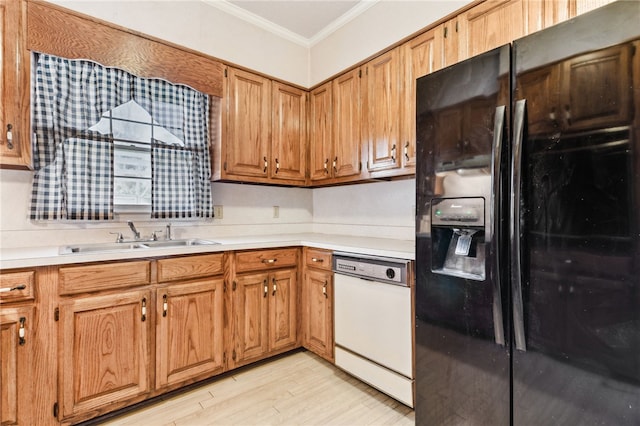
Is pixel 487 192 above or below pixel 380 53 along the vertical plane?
below

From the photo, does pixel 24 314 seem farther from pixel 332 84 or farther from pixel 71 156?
pixel 332 84

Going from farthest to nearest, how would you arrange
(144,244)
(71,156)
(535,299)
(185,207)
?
(185,207) < (144,244) < (71,156) < (535,299)

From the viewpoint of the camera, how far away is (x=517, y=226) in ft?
3.76

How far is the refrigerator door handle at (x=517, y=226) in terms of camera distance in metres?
1.14

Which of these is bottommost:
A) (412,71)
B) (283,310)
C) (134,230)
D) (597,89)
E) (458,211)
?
(283,310)

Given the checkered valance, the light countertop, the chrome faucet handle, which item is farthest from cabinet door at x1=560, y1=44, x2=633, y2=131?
the chrome faucet handle

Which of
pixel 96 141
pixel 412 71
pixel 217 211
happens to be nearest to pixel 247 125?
pixel 217 211

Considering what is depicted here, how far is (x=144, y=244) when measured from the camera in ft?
6.97

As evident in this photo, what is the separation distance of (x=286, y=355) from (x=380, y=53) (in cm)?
237

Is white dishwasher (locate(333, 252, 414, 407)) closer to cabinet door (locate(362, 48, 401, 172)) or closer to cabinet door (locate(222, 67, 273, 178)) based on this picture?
cabinet door (locate(362, 48, 401, 172))

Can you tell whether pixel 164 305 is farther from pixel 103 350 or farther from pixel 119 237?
pixel 119 237

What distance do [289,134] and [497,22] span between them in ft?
5.52

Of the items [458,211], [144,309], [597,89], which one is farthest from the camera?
[144,309]

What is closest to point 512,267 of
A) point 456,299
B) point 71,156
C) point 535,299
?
point 535,299
